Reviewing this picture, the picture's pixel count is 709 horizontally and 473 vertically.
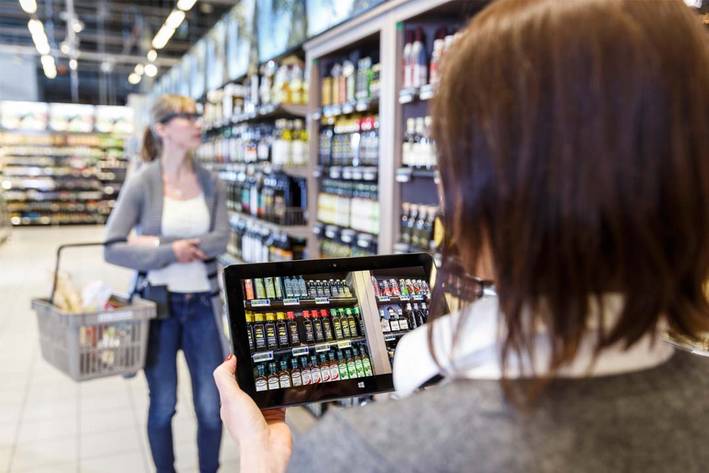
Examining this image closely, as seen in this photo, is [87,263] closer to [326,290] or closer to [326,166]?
[326,166]

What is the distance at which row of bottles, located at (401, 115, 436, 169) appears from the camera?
2945mm

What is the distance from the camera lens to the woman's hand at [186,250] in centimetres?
265

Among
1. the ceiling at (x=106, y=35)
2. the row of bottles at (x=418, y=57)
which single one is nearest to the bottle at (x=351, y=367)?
the row of bottles at (x=418, y=57)

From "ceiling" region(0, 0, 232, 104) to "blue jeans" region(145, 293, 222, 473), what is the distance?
405 inches

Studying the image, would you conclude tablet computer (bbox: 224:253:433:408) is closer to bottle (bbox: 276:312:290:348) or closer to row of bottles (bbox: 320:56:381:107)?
bottle (bbox: 276:312:290:348)

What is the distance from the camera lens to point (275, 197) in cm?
459

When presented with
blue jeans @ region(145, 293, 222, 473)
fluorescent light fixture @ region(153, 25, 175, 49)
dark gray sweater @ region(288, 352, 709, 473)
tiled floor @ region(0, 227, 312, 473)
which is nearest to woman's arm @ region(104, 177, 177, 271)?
blue jeans @ region(145, 293, 222, 473)

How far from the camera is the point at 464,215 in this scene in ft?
1.91

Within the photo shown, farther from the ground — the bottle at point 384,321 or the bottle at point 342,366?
the bottle at point 384,321

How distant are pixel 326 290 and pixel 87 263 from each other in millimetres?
9636

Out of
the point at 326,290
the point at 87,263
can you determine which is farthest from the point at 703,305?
the point at 87,263

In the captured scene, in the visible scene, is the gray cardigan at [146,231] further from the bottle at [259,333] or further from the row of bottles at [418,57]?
the bottle at [259,333]

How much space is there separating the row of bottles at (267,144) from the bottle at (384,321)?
127 inches

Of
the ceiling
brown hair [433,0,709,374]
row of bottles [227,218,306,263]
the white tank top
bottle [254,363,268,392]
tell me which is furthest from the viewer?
the ceiling
